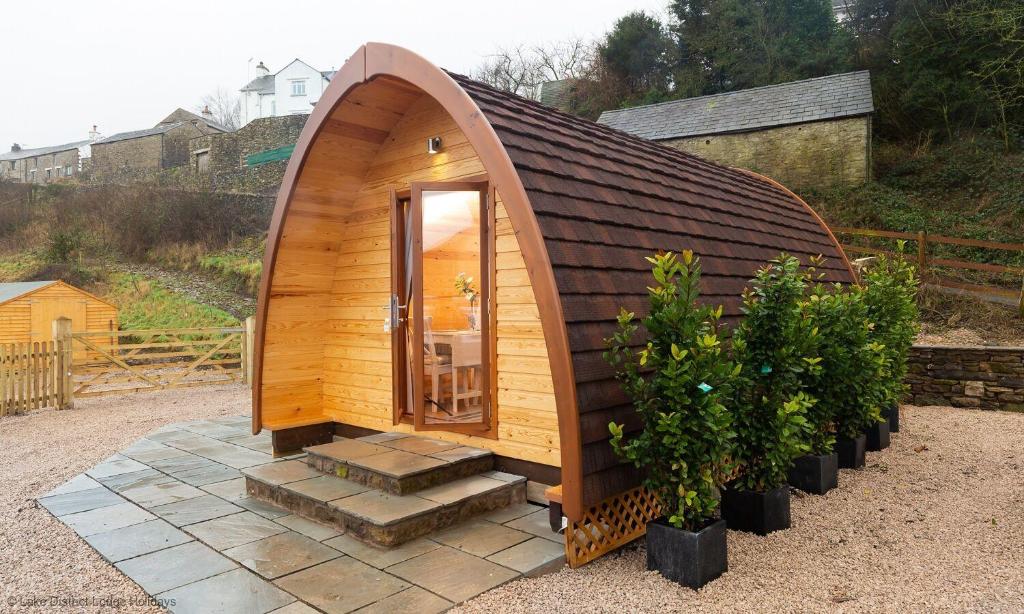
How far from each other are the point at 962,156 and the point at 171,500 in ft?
59.6

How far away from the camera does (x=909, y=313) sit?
18.7ft

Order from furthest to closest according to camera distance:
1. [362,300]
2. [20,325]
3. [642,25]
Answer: [642,25], [20,325], [362,300]

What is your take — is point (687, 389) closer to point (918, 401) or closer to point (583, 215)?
point (583, 215)

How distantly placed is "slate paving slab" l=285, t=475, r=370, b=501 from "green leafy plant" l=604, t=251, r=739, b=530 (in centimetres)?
178

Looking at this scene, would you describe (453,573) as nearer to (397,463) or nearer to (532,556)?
(532,556)

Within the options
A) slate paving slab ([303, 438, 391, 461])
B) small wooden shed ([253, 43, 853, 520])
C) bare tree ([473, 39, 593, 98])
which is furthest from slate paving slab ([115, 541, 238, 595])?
bare tree ([473, 39, 593, 98])

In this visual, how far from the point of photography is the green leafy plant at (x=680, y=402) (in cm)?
287

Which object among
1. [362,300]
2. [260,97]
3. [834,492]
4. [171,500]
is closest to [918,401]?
[834,492]

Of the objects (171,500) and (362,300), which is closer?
(171,500)

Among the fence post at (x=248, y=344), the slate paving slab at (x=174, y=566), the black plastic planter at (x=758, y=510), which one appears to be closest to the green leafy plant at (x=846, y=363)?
the black plastic planter at (x=758, y=510)

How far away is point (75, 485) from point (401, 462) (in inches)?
107

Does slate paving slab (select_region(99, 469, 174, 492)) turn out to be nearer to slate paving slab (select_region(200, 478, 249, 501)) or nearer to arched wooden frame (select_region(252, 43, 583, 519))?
slate paving slab (select_region(200, 478, 249, 501))

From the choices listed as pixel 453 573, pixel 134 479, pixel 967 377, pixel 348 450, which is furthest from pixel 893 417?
pixel 134 479

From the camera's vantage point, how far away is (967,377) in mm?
7465
